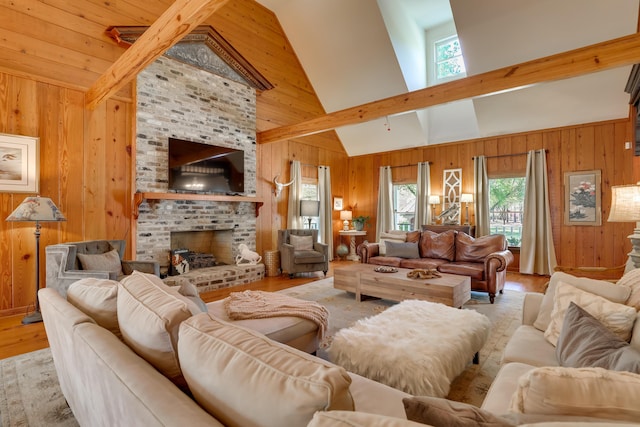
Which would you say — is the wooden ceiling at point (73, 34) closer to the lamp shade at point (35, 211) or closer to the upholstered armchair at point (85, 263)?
the lamp shade at point (35, 211)

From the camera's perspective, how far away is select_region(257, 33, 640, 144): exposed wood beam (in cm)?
291

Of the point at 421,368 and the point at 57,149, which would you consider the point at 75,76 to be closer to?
the point at 57,149

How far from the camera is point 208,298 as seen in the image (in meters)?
4.16

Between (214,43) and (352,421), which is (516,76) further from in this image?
(214,43)

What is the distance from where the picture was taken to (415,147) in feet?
24.2

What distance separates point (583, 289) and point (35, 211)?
4550 mm

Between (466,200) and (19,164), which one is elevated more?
(19,164)

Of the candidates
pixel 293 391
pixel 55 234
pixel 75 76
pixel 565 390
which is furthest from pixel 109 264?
pixel 565 390

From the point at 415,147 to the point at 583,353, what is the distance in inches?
258

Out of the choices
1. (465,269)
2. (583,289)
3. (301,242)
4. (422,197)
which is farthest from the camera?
(422,197)

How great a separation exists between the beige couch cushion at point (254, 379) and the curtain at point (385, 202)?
7033 millimetres

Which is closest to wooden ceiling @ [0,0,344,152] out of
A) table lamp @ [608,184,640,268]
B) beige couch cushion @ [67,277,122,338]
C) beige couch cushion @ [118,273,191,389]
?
beige couch cushion @ [67,277,122,338]

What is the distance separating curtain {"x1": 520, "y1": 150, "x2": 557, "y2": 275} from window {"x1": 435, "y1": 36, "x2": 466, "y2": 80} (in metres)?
2.20

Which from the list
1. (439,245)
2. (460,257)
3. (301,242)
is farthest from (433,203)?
(301,242)
